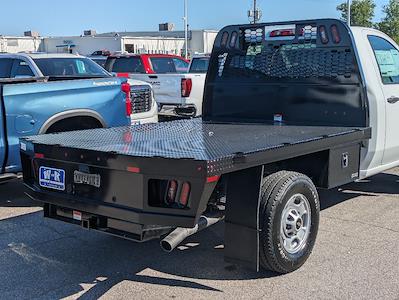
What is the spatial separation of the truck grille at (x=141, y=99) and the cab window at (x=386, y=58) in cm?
336

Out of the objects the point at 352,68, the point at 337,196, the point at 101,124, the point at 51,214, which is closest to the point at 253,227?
the point at 51,214

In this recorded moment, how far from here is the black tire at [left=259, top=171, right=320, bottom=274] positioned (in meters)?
4.16

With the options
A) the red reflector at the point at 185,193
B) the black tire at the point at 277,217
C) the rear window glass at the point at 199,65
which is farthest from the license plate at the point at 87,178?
the rear window glass at the point at 199,65

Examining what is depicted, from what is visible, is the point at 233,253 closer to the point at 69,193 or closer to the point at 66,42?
the point at 69,193

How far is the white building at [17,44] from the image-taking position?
55906 mm

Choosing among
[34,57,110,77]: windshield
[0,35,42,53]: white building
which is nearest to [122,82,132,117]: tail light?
[34,57,110,77]: windshield

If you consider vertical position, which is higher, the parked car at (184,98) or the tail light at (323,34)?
the tail light at (323,34)

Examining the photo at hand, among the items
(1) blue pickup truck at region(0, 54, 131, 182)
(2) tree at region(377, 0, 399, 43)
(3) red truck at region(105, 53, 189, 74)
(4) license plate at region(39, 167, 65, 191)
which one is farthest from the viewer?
(2) tree at region(377, 0, 399, 43)

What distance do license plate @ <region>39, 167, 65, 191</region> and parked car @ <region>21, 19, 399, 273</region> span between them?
2 cm

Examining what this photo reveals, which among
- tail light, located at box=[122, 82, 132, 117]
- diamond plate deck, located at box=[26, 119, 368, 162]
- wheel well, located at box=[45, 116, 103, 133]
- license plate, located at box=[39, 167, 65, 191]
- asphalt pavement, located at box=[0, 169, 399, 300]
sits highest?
tail light, located at box=[122, 82, 132, 117]

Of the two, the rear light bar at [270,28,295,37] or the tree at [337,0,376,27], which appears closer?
Answer: the rear light bar at [270,28,295,37]

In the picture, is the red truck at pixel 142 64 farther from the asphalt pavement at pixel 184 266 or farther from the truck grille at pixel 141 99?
the asphalt pavement at pixel 184 266

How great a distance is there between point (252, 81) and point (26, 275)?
3.28 metres

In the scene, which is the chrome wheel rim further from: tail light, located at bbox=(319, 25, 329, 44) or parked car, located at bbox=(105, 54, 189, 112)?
parked car, located at bbox=(105, 54, 189, 112)
